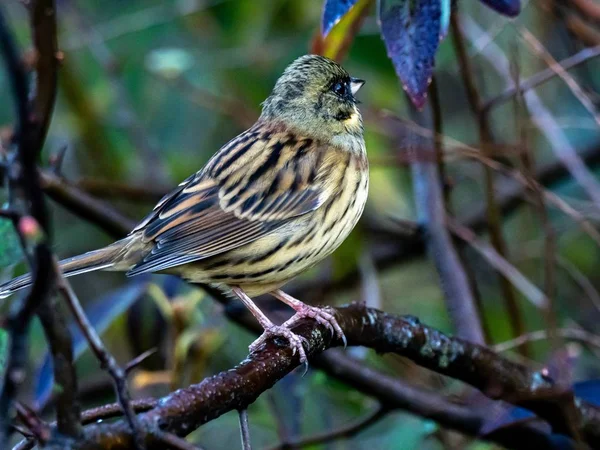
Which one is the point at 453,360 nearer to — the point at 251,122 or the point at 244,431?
the point at 244,431

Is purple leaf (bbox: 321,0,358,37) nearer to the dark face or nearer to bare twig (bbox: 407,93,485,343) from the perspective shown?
the dark face

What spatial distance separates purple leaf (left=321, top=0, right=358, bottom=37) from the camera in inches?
73.1

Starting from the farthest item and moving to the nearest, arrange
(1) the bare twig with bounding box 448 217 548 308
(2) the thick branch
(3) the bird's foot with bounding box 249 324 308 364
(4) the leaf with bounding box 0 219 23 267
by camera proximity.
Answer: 1. (1) the bare twig with bounding box 448 217 548 308
2. (2) the thick branch
3. (3) the bird's foot with bounding box 249 324 308 364
4. (4) the leaf with bounding box 0 219 23 267

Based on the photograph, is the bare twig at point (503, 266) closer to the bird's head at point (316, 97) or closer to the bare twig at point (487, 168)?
the bare twig at point (487, 168)

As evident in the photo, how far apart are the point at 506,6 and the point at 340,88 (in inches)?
46.0

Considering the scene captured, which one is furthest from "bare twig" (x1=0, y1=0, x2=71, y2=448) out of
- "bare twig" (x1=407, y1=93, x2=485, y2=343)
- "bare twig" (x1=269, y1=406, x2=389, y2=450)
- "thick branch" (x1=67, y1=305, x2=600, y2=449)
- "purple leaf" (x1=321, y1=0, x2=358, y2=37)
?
"bare twig" (x1=407, y1=93, x2=485, y2=343)

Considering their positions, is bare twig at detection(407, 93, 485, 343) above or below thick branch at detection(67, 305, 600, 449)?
above

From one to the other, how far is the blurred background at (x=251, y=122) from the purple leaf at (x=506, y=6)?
1.51 m

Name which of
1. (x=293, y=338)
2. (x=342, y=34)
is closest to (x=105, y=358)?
(x=293, y=338)

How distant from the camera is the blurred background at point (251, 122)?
3.72 metres

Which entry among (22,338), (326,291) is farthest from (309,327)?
(326,291)

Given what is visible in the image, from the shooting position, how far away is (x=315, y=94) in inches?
119

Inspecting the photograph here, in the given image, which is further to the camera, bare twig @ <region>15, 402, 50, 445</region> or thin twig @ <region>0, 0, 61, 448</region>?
bare twig @ <region>15, 402, 50, 445</region>

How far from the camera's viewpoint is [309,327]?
7.30 feet
